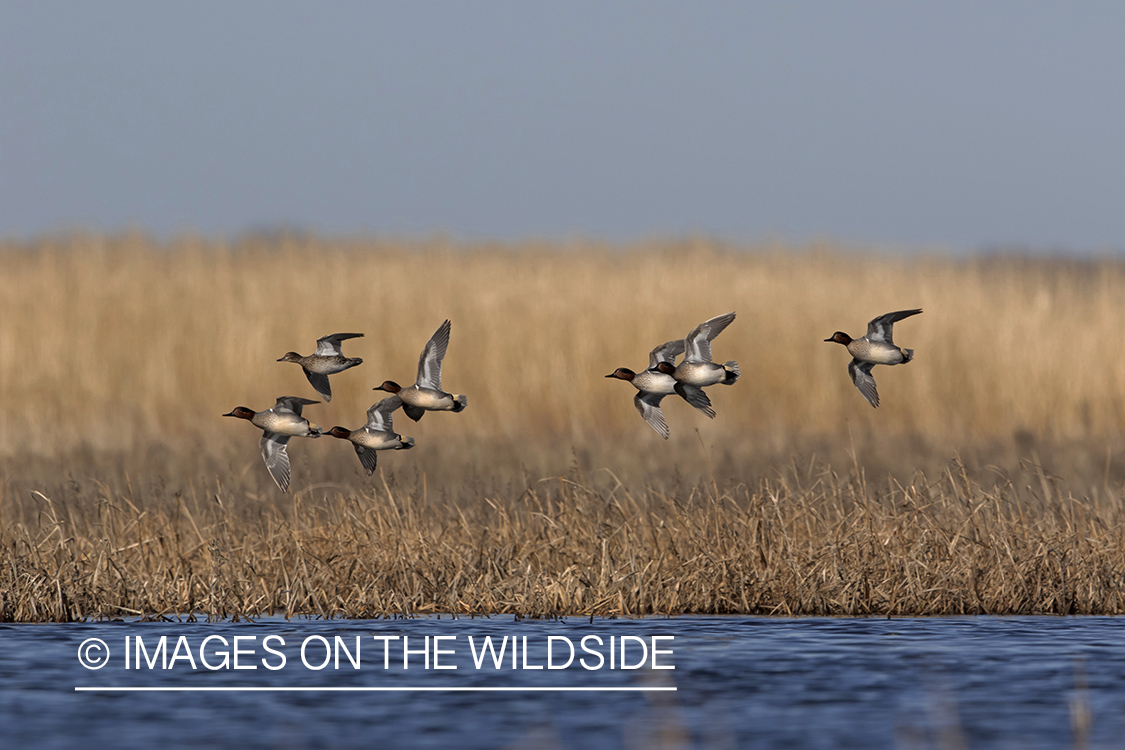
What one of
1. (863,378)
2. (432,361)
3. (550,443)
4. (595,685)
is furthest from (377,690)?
(550,443)

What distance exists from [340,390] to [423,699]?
34.8ft

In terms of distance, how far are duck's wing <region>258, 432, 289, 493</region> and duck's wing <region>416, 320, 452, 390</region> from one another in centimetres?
46

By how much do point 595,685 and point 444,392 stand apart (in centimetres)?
390

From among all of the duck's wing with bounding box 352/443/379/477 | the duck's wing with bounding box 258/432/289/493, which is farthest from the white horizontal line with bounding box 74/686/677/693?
the duck's wing with bounding box 352/443/379/477

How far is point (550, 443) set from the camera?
16.6 m

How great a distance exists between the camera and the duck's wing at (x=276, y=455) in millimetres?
4816

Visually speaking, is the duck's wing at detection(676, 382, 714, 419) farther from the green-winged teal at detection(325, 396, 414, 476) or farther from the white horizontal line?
the white horizontal line

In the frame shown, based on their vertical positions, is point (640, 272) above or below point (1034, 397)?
above

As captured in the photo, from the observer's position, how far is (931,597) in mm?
10578

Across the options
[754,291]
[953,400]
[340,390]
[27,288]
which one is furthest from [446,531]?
[27,288]

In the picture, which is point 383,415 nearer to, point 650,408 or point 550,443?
point 650,408

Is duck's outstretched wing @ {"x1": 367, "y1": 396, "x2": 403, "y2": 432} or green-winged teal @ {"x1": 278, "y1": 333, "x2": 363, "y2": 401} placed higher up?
green-winged teal @ {"x1": 278, "y1": 333, "x2": 363, "y2": 401}

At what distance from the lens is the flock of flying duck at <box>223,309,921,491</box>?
4.33 m

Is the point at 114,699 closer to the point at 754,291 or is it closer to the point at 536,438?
the point at 536,438
